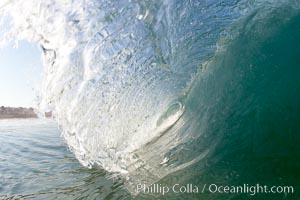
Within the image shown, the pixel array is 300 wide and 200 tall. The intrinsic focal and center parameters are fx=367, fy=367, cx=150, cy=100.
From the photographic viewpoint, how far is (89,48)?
4.64 m

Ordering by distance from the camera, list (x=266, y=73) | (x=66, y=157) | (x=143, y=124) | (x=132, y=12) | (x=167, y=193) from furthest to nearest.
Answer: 1. (x=66, y=157)
2. (x=143, y=124)
3. (x=132, y=12)
4. (x=266, y=73)
5. (x=167, y=193)

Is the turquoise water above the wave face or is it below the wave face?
below

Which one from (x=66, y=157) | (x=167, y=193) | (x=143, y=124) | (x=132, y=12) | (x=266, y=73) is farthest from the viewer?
(x=66, y=157)

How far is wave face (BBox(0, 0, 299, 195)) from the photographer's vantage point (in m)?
4.59

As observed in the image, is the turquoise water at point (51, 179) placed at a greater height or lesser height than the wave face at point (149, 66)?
lesser

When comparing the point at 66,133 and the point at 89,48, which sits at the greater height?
the point at 89,48

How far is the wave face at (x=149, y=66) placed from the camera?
4.59 meters

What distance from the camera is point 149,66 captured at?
186 inches

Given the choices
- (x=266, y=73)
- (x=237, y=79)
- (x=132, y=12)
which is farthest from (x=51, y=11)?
(x=266, y=73)

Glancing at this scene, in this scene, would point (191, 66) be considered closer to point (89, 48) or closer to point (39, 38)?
point (89, 48)

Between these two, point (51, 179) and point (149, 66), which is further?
point (51, 179)

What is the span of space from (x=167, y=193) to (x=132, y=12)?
226 cm

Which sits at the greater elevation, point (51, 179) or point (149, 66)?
point (149, 66)

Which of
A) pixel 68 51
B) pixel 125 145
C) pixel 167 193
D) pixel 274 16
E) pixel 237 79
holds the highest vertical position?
pixel 274 16
